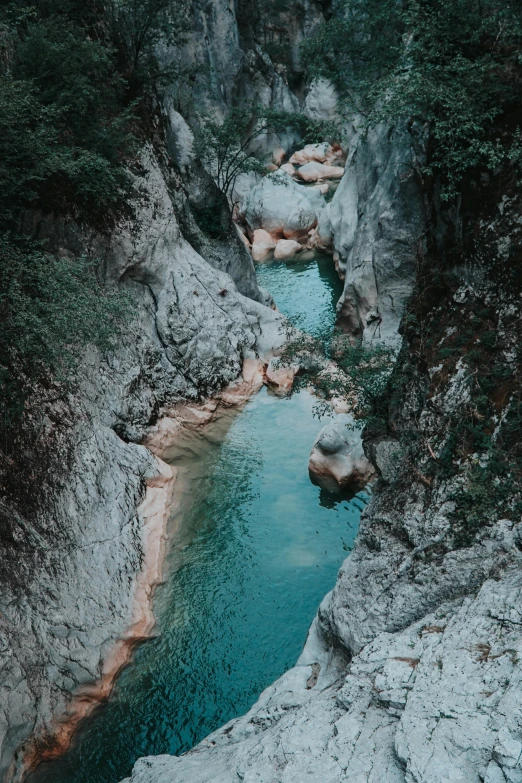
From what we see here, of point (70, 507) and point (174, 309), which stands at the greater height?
point (174, 309)

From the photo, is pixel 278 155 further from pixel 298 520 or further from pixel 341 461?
pixel 298 520

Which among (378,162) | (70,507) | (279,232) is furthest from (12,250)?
(279,232)

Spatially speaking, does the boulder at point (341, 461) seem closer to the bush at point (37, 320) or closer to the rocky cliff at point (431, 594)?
the rocky cliff at point (431, 594)

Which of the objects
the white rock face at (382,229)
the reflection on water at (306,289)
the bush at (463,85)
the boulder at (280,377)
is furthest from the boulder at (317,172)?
the bush at (463,85)

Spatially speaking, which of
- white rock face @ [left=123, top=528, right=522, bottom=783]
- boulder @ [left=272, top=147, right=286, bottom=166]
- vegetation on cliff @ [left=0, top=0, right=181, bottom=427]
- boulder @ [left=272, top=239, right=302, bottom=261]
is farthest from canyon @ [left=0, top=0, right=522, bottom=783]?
boulder @ [left=272, top=147, right=286, bottom=166]

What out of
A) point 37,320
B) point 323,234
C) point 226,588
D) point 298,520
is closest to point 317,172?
point 323,234

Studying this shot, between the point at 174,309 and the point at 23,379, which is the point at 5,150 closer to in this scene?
the point at 23,379
